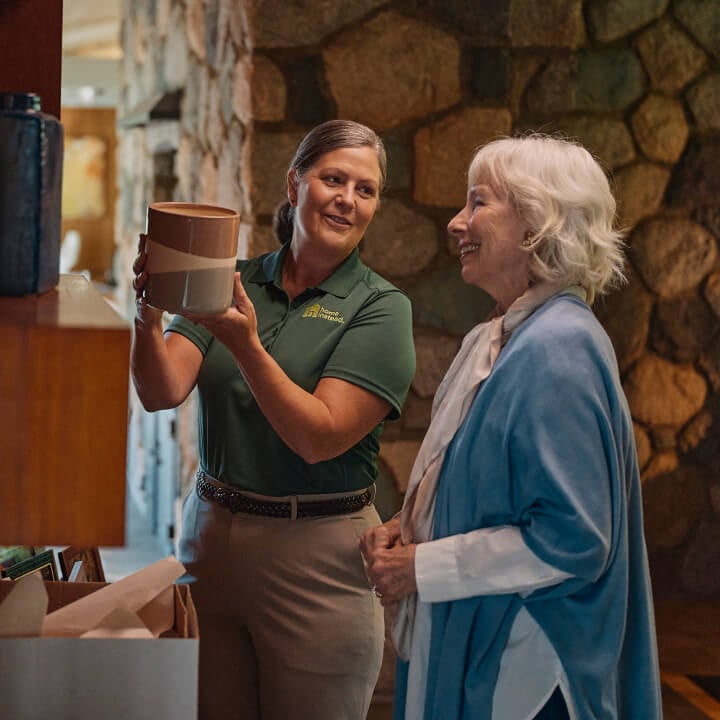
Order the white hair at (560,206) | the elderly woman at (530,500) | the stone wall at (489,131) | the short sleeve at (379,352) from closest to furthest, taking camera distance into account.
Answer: the elderly woman at (530,500)
the white hair at (560,206)
the short sleeve at (379,352)
the stone wall at (489,131)

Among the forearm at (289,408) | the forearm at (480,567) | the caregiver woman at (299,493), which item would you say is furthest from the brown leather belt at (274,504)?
the forearm at (480,567)

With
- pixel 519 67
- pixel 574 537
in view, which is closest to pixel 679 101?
pixel 519 67

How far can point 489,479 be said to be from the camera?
4.82ft

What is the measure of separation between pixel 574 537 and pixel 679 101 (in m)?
2.65

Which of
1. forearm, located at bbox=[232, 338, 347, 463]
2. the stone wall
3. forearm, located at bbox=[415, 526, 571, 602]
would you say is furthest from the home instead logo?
the stone wall

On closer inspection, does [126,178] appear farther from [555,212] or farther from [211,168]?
[555,212]

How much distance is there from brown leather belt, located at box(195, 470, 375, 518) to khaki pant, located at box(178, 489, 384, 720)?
1 cm

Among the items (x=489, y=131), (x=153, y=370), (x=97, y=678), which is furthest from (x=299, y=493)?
(x=489, y=131)

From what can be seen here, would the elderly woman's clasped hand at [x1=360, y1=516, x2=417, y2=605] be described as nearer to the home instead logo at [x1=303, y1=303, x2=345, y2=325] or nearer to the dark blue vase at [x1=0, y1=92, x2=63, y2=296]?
the home instead logo at [x1=303, y1=303, x2=345, y2=325]

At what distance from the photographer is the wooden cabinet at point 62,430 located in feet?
2.71

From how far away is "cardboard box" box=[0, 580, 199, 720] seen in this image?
3.32ft

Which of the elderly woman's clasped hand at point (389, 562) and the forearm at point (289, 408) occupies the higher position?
the forearm at point (289, 408)

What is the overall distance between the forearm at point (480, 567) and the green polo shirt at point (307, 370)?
0.28 metres

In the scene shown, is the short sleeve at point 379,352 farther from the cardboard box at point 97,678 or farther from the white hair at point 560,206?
the cardboard box at point 97,678
